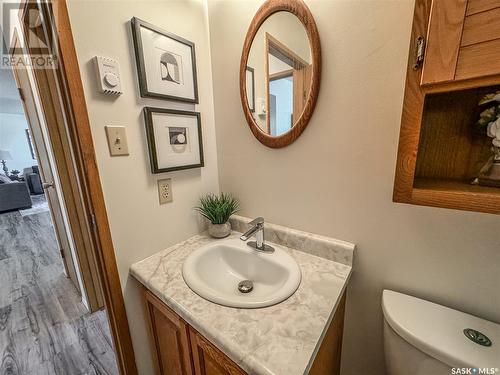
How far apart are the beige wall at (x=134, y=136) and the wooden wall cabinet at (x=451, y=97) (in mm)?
871

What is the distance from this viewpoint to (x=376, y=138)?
0.71m

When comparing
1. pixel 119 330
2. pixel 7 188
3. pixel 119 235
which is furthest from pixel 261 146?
pixel 7 188

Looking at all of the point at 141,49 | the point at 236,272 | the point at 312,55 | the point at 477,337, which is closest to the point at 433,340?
the point at 477,337

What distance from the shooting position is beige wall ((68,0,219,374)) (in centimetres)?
72

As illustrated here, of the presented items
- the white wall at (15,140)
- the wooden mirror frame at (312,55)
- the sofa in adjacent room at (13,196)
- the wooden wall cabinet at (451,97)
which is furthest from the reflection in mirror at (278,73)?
the white wall at (15,140)

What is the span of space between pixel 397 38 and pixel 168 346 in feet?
4.43

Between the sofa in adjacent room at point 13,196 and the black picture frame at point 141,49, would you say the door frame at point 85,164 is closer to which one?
the black picture frame at point 141,49

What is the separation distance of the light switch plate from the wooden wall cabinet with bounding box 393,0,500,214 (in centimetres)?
89

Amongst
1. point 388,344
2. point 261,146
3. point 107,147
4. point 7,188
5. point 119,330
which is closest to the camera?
point 388,344

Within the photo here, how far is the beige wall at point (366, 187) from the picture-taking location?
64cm

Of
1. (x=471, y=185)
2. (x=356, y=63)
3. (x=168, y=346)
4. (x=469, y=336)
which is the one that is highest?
(x=356, y=63)

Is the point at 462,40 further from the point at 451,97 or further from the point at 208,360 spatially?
the point at 208,360

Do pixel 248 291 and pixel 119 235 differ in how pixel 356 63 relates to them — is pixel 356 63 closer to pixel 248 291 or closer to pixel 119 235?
pixel 248 291

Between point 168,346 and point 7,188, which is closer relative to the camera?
point 168,346
